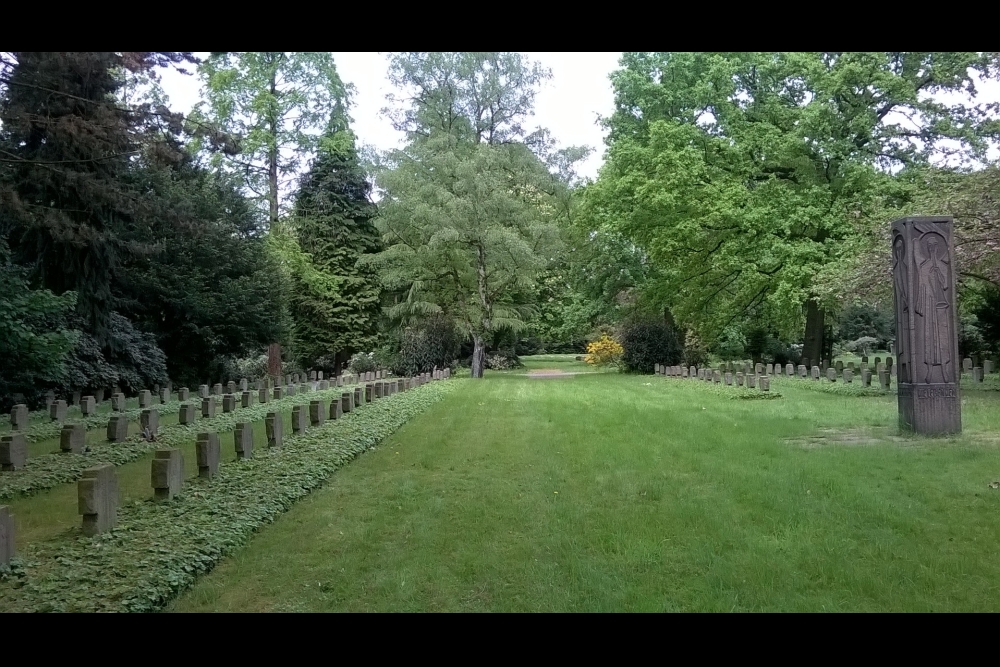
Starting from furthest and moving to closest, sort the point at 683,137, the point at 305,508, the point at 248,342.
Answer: the point at 683,137 → the point at 248,342 → the point at 305,508

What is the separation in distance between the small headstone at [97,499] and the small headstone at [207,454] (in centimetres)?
197

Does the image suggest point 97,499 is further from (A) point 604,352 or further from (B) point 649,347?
(A) point 604,352

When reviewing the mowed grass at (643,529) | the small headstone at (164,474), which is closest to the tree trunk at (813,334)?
the mowed grass at (643,529)

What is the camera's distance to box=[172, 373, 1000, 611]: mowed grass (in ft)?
15.4

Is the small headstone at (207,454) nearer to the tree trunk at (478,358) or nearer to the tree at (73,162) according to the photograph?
the tree at (73,162)

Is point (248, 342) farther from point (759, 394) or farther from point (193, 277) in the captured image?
point (759, 394)

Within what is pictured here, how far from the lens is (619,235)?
30.2 meters

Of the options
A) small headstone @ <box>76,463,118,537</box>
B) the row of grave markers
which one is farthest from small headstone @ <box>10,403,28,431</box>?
small headstone @ <box>76,463,118,537</box>

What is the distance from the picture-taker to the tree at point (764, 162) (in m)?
24.0

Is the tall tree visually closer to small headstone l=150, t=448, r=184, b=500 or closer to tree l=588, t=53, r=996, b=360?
tree l=588, t=53, r=996, b=360

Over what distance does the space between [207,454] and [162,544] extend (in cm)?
266
